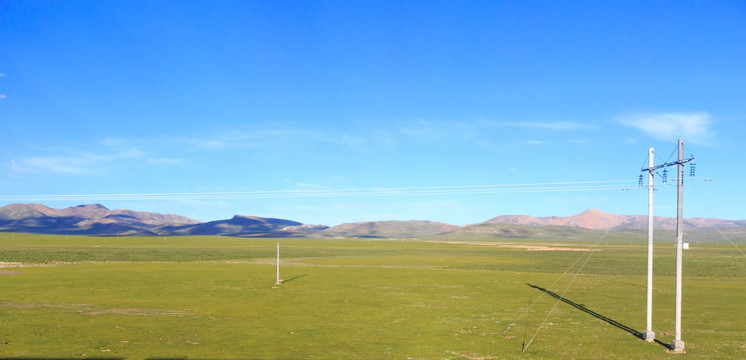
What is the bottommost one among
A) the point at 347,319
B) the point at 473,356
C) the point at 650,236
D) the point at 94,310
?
the point at 94,310

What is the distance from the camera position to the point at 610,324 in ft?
74.5

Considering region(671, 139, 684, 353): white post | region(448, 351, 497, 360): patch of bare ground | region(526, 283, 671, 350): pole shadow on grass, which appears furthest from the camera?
region(526, 283, 671, 350): pole shadow on grass

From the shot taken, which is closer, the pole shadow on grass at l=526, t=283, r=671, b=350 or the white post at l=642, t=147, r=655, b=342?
the white post at l=642, t=147, r=655, b=342

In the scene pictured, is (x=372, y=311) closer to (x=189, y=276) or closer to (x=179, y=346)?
(x=179, y=346)

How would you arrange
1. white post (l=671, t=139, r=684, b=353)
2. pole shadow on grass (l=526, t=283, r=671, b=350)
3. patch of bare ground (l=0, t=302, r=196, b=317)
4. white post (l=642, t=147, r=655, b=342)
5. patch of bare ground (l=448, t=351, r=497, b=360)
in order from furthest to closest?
1. patch of bare ground (l=0, t=302, r=196, b=317)
2. pole shadow on grass (l=526, t=283, r=671, b=350)
3. white post (l=642, t=147, r=655, b=342)
4. white post (l=671, t=139, r=684, b=353)
5. patch of bare ground (l=448, t=351, r=497, b=360)

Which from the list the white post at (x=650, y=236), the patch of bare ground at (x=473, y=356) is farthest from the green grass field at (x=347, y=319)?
the white post at (x=650, y=236)

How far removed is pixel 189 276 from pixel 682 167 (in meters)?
38.3

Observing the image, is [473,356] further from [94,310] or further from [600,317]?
[94,310]

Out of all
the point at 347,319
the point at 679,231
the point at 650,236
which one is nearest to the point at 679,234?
the point at 679,231

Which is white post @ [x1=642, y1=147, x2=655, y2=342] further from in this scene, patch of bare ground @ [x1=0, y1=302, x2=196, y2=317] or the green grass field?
patch of bare ground @ [x1=0, y1=302, x2=196, y2=317]

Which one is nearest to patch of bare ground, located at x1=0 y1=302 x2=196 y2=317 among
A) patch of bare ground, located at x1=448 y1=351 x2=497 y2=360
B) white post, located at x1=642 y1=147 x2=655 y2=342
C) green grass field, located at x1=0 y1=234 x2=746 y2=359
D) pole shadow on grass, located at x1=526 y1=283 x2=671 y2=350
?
green grass field, located at x1=0 y1=234 x2=746 y2=359

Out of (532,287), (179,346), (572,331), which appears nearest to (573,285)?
(532,287)

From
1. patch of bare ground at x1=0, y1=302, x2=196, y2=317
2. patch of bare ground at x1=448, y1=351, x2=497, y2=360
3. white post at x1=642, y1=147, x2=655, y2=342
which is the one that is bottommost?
patch of bare ground at x1=0, y1=302, x2=196, y2=317

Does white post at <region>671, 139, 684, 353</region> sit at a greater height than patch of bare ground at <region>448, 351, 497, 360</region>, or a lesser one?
greater
